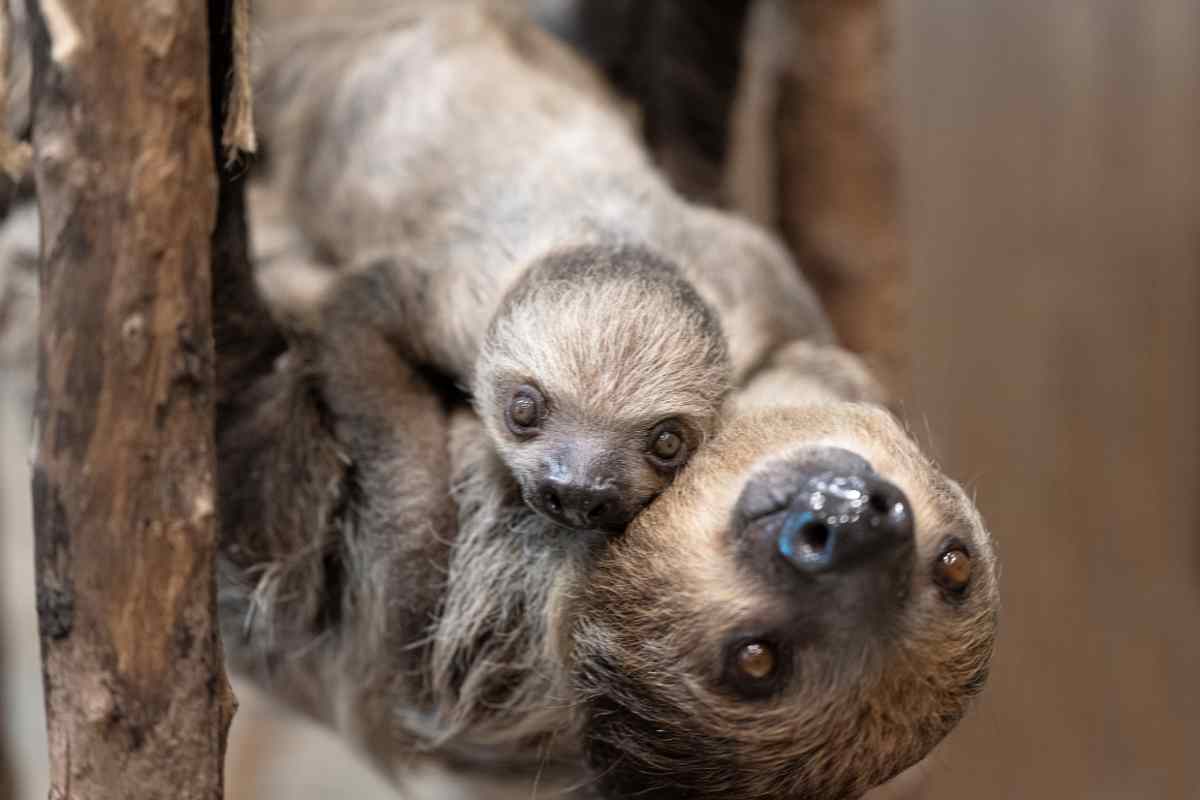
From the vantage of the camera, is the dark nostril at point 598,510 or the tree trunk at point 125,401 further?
the dark nostril at point 598,510

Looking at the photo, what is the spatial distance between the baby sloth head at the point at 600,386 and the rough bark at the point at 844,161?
7.17 feet

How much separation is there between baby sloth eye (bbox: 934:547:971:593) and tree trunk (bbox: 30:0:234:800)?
1125 millimetres

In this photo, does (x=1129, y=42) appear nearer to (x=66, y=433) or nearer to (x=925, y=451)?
(x=925, y=451)

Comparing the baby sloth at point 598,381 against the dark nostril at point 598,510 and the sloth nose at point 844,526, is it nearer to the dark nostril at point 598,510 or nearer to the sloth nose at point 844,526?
the dark nostril at point 598,510

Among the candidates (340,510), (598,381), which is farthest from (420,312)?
(598,381)

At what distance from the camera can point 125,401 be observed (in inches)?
64.4

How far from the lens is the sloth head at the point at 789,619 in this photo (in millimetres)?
1939

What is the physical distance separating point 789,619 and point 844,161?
279 cm

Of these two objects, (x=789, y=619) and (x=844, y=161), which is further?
(x=844, y=161)

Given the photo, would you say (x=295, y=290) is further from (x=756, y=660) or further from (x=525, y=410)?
(x=756, y=660)

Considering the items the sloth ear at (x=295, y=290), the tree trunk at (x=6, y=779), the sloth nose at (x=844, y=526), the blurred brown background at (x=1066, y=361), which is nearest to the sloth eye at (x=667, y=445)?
the sloth nose at (x=844, y=526)

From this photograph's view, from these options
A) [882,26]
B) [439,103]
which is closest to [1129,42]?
[882,26]

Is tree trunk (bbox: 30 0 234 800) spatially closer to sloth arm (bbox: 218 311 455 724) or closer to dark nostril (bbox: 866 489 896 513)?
sloth arm (bbox: 218 311 455 724)

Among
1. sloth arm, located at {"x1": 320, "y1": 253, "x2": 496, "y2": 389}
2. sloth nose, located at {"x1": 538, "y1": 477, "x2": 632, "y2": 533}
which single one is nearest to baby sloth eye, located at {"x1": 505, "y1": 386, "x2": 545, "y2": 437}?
sloth nose, located at {"x1": 538, "y1": 477, "x2": 632, "y2": 533}
